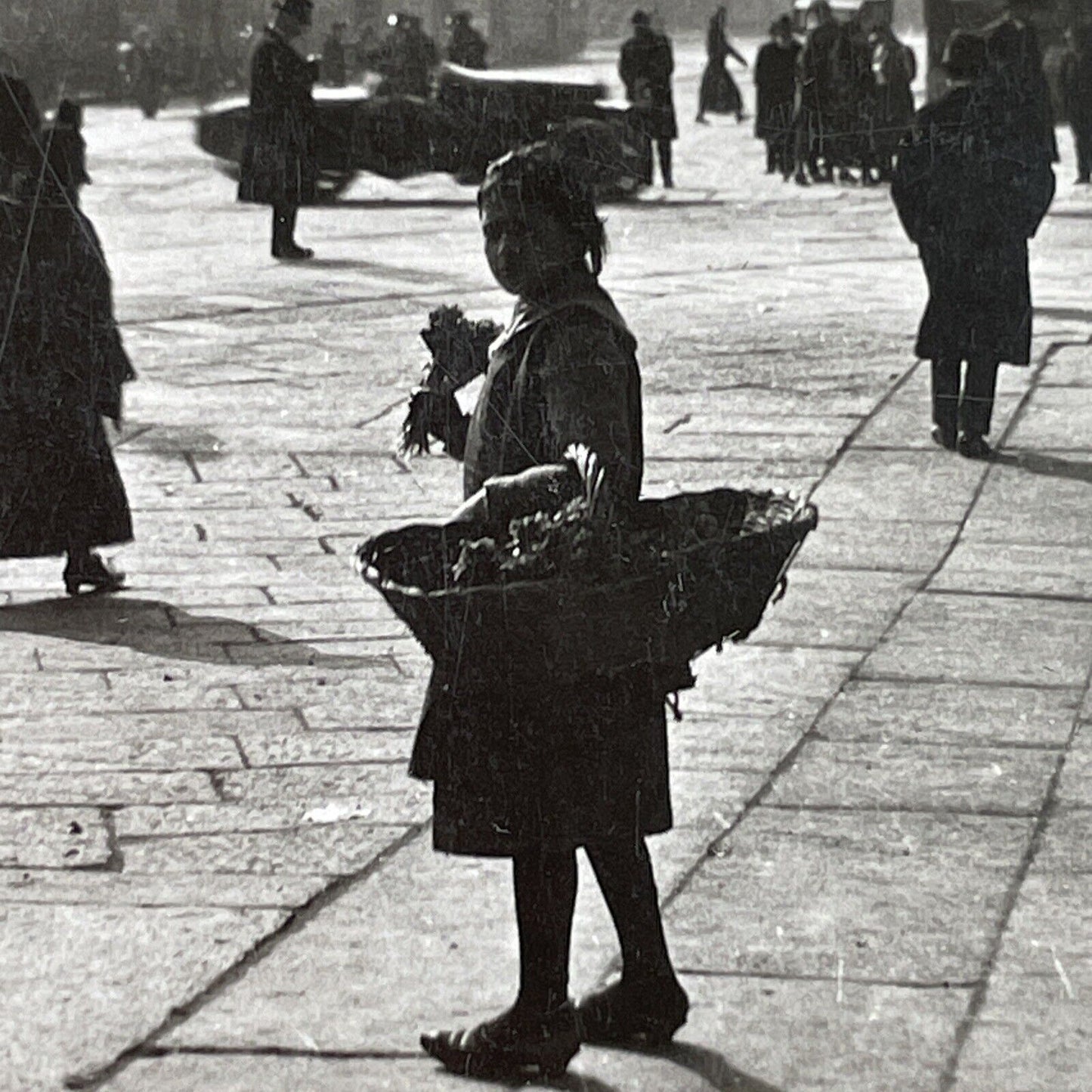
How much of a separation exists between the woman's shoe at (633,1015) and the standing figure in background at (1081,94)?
60.3 feet

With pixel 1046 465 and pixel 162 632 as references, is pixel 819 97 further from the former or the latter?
pixel 162 632

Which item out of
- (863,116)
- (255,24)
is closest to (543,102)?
(863,116)

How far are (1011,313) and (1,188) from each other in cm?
372

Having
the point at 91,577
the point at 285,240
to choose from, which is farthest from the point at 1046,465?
the point at 285,240

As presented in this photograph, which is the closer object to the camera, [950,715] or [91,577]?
[950,715]

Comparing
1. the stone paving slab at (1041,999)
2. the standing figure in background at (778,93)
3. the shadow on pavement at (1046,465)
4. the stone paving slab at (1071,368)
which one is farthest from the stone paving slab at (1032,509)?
the standing figure in background at (778,93)

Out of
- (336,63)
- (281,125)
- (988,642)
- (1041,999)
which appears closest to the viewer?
(1041,999)

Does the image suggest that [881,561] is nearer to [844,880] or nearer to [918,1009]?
[844,880]

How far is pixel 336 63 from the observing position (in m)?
25.4

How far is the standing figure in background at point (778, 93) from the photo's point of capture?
78.5 ft

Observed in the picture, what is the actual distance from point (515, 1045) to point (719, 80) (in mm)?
27907

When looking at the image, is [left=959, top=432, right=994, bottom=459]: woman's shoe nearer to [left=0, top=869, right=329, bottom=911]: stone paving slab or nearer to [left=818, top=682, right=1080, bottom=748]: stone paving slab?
[left=818, top=682, right=1080, bottom=748]: stone paving slab

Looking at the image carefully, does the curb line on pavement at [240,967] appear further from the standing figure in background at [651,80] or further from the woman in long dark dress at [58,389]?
the standing figure in background at [651,80]

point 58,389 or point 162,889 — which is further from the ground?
point 58,389
